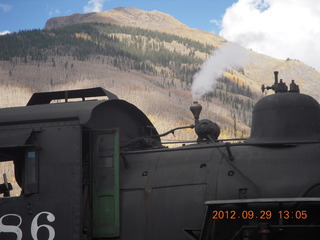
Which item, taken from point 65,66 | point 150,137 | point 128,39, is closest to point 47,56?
point 65,66

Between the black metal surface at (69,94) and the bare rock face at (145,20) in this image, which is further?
the bare rock face at (145,20)

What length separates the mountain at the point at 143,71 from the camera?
63500 mm

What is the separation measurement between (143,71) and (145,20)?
5599 centimetres

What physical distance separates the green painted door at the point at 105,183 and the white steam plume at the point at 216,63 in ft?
30.8

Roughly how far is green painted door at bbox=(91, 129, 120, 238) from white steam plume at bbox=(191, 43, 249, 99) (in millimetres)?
9382

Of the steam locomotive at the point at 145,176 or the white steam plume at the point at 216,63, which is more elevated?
the white steam plume at the point at 216,63

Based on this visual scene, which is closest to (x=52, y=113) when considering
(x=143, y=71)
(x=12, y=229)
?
(x=12, y=229)

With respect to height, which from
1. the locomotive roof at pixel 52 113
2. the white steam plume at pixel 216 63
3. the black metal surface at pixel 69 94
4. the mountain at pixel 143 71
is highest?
the mountain at pixel 143 71

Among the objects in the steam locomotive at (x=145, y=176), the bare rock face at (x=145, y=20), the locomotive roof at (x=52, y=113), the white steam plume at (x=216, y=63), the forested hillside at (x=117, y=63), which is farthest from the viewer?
the bare rock face at (x=145, y=20)

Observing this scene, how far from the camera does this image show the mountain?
63.5 meters

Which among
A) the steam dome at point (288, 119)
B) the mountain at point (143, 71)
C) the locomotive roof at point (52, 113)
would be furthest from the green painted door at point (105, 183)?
the mountain at point (143, 71)

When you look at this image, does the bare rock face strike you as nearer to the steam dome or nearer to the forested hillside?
the forested hillside

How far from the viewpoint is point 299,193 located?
25.4 ft

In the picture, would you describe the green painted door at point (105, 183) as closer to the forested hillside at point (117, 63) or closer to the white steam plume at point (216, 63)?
the white steam plume at point (216, 63)
